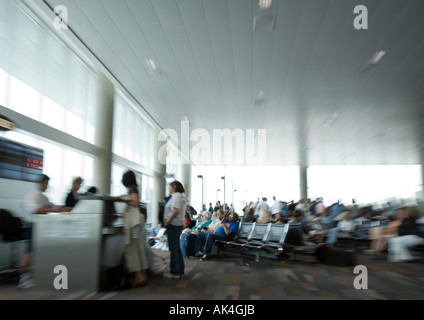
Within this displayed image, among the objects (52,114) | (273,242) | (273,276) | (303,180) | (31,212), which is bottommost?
(273,276)

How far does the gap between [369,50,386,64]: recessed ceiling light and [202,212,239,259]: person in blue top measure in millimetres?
4837

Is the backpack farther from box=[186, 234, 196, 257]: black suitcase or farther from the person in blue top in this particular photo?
the person in blue top

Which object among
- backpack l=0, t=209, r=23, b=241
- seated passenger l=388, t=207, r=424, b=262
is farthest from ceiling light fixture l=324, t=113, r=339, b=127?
backpack l=0, t=209, r=23, b=241

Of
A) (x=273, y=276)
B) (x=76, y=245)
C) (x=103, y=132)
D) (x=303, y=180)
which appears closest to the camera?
(x=76, y=245)

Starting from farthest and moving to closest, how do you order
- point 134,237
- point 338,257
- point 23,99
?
point 338,257, point 23,99, point 134,237

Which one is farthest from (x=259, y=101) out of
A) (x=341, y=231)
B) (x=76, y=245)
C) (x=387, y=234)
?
(x=76, y=245)

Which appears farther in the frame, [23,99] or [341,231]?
[341,231]

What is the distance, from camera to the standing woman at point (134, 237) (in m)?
4.32

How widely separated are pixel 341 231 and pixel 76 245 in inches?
244

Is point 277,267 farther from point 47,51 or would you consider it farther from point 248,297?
point 47,51

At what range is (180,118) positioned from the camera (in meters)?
13.2

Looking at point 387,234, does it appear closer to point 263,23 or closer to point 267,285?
point 267,285

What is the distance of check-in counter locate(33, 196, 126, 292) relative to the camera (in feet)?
13.1

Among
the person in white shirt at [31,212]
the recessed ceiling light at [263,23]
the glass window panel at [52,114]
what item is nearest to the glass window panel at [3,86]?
the glass window panel at [52,114]
